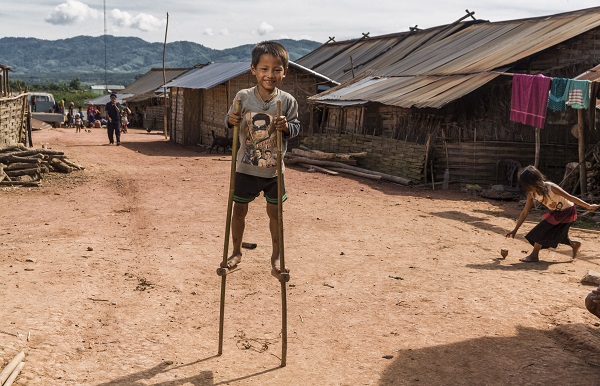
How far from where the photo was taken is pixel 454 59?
21.7 m

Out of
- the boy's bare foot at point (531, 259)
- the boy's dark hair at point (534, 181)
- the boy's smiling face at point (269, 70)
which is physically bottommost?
the boy's bare foot at point (531, 259)

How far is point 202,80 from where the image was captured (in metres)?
26.0

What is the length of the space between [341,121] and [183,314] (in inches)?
684

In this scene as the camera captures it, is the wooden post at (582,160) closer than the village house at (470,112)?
Yes

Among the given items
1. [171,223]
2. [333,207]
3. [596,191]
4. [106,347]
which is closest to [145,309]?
[106,347]

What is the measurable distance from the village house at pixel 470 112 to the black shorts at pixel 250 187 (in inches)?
418

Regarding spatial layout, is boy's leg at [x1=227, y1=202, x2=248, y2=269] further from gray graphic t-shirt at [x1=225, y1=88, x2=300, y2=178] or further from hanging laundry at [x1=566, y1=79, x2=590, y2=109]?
hanging laundry at [x1=566, y1=79, x2=590, y2=109]

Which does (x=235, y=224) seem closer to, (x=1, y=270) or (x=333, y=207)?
(x=1, y=270)

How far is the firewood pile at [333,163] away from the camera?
1738 centimetres

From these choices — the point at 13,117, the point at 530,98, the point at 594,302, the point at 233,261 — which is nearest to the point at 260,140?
the point at 233,261

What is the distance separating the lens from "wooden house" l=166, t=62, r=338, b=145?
24.7 metres

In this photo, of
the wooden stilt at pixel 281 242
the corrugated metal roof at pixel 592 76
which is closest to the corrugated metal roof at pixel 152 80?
the corrugated metal roof at pixel 592 76

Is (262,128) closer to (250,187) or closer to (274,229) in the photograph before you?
(250,187)

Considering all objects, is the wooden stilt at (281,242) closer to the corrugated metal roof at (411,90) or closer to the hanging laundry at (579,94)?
the hanging laundry at (579,94)
